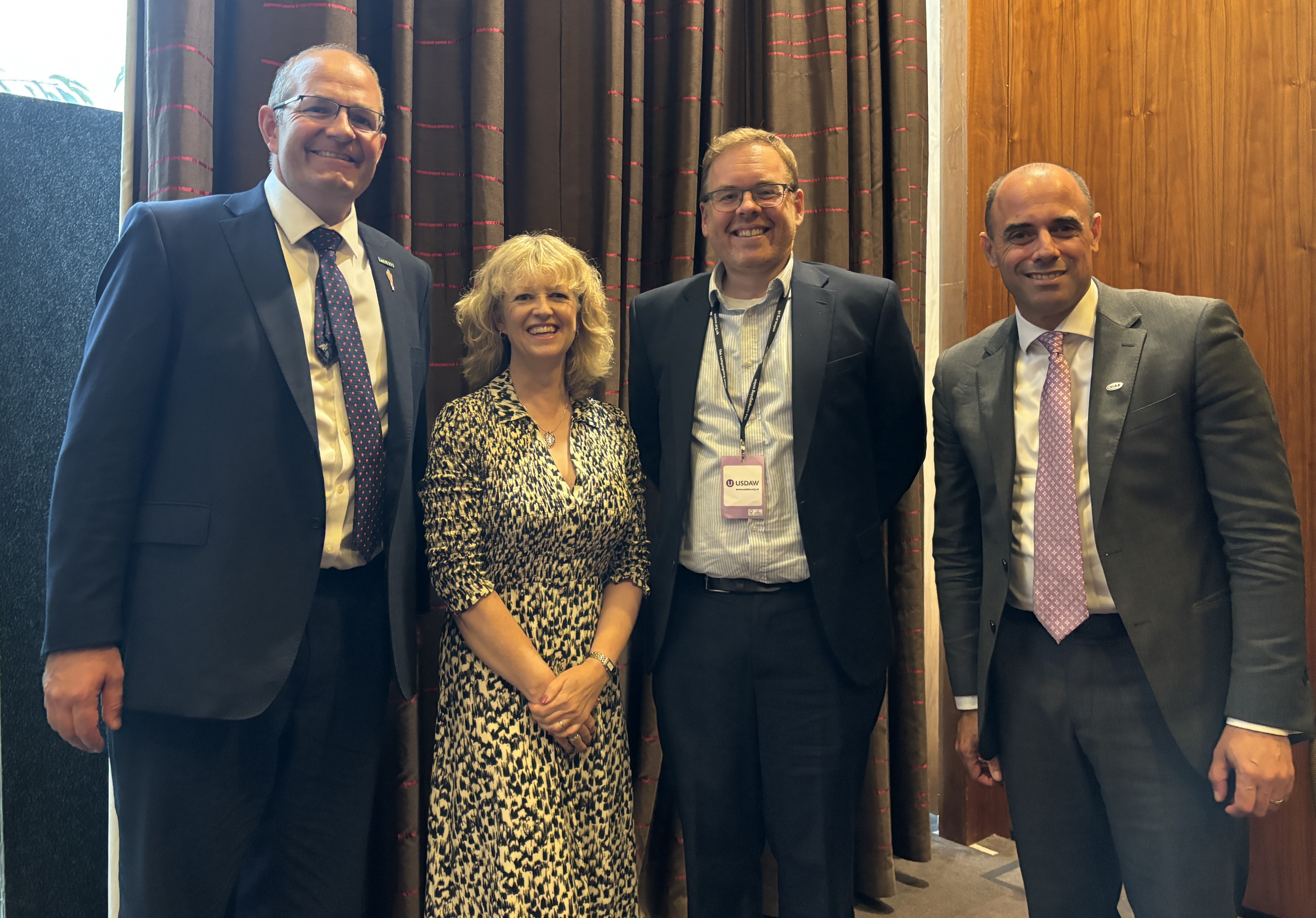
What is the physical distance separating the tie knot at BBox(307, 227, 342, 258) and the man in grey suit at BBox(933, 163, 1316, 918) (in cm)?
125

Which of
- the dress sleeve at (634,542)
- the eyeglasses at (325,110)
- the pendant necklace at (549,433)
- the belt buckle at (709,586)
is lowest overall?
the belt buckle at (709,586)

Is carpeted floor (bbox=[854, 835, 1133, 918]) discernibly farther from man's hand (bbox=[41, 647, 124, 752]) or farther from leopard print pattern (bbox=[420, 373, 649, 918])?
man's hand (bbox=[41, 647, 124, 752])

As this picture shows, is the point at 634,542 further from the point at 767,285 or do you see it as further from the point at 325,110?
the point at 325,110

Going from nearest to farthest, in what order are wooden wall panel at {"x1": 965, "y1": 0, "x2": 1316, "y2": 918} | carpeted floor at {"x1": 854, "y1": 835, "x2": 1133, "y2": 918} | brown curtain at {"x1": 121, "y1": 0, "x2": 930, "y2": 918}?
brown curtain at {"x1": 121, "y1": 0, "x2": 930, "y2": 918} → wooden wall panel at {"x1": 965, "y1": 0, "x2": 1316, "y2": 918} → carpeted floor at {"x1": 854, "y1": 835, "x2": 1133, "y2": 918}

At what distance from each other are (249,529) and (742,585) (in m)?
0.90

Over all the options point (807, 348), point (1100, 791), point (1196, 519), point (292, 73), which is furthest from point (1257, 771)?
point (292, 73)

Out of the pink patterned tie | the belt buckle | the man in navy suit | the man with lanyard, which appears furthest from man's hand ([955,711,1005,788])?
the man in navy suit

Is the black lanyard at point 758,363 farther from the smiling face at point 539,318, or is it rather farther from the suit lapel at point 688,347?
the smiling face at point 539,318

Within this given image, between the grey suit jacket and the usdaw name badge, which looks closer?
the grey suit jacket

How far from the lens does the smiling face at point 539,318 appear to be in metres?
1.74

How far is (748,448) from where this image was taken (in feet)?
5.77

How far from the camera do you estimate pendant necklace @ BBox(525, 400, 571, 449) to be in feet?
5.71

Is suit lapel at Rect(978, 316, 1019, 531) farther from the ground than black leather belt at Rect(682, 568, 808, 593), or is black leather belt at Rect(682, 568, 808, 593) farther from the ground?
suit lapel at Rect(978, 316, 1019, 531)

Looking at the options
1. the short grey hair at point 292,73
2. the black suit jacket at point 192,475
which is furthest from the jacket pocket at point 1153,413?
the short grey hair at point 292,73
